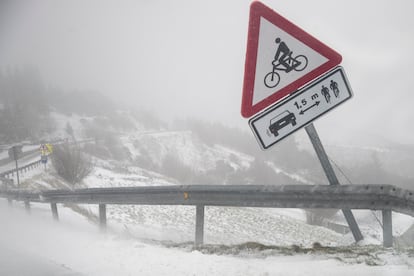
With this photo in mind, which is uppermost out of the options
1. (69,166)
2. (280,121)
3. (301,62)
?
(301,62)

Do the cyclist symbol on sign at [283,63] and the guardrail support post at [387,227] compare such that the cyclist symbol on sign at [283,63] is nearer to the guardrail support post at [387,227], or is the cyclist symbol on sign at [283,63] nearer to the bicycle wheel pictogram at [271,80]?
the bicycle wheel pictogram at [271,80]

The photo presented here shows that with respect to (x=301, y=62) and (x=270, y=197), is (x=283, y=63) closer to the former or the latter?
(x=301, y=62)

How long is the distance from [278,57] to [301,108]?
55 cm

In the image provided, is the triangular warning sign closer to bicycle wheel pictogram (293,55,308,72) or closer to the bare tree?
bicycle wheel pictogram (293,55,308,72)

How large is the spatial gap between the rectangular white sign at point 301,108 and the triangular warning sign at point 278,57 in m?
0.08

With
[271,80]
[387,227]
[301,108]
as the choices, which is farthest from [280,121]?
[387,227]

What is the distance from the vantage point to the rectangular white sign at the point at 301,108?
9.36 ft

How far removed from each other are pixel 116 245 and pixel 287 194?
287 cm

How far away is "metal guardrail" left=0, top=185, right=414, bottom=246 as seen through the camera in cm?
313

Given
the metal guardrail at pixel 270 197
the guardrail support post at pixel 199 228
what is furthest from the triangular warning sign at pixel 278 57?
the guardrail support post at pixel 199 228

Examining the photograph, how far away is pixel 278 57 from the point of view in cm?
286

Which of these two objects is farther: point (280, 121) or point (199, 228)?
point (199, 228)

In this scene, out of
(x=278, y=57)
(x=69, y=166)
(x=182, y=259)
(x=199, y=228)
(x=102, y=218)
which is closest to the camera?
(x=278, y=57)

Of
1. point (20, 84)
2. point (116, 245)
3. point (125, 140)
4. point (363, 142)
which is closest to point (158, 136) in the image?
point (125, 140)
